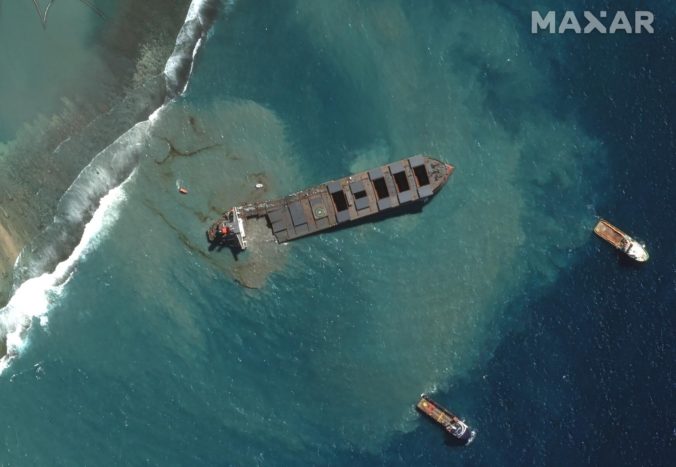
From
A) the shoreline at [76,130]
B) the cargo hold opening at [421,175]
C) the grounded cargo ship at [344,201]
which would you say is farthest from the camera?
the cargo hold opening at [421,175]

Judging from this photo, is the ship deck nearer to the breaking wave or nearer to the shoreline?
the breaking wave

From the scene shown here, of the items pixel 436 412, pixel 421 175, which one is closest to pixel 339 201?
pixel 421 175

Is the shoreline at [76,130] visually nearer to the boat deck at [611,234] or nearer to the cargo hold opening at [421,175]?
the cargo hold opening at [421,175]

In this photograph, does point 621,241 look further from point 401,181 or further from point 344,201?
point 344,201

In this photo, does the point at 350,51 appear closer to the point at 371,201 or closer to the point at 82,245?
the point at 371,201

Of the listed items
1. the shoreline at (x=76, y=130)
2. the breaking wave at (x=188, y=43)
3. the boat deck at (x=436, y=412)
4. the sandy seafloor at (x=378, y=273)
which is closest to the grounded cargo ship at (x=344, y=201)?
the sandy seafloor at (x=378, y=273)

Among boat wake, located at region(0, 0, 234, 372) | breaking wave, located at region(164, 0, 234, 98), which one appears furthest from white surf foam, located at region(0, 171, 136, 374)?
breaking wave, located at region(164, 0, 234, 98)

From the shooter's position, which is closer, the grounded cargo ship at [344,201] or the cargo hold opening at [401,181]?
the grounded cargo ship at [344,201]
